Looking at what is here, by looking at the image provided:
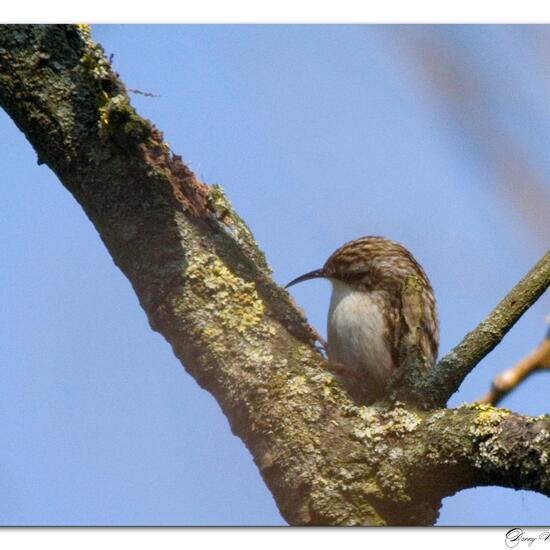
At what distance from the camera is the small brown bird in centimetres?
209

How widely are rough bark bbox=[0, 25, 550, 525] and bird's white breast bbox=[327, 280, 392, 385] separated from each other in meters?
0.33

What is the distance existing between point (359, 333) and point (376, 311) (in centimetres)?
10

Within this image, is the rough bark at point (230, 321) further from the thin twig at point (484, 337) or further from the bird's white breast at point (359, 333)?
the bird's white breast at point (359, 333)

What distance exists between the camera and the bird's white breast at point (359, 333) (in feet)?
7.20

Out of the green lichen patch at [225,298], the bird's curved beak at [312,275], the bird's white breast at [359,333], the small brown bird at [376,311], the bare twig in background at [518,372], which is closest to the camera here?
the bare twig in background at [518,372]

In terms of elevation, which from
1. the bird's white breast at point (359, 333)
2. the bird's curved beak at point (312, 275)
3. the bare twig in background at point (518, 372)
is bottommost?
the bare twig in background at point (518, 372)

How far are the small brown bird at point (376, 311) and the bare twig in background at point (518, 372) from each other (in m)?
0.24

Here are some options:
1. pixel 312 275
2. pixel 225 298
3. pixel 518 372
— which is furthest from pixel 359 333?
pixel 518 372

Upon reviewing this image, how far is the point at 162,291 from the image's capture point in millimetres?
1865

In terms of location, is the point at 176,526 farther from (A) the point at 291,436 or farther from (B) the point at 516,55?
(B) the point at 516,55

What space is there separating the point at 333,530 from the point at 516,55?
117 centimetres

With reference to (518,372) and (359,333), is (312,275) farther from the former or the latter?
(518,372)

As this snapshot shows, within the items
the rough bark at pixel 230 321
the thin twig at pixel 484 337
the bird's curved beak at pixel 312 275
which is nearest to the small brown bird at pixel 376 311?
the bird's curved beak at pixel 312 275
